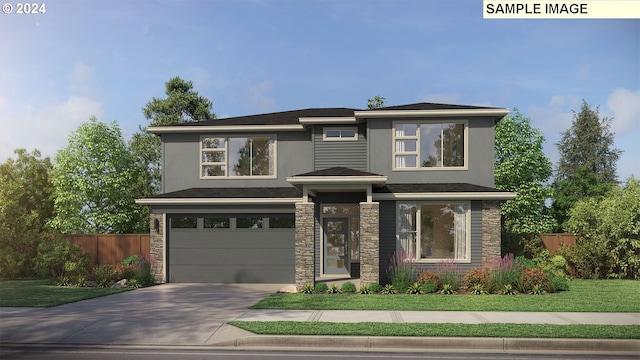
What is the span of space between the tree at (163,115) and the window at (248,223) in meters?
19.5

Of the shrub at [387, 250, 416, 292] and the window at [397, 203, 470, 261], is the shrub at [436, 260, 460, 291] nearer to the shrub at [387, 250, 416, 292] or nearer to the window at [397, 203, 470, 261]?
the window at [397, 203, 470, 261]

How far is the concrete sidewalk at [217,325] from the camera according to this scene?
9.61 metres

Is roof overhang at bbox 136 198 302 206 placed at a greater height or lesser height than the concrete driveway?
greater

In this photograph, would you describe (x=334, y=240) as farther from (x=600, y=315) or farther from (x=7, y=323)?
(x=7, y=323)

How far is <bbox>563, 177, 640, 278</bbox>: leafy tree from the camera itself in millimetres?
22547

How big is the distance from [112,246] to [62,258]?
3827mm

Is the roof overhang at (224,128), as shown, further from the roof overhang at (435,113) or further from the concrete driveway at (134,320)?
the concrete driveway at (134,320)

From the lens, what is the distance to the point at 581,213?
78.3ft

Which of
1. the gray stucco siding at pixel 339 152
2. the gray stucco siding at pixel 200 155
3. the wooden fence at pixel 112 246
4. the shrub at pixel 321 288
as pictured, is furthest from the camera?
the wooden fence at pixel 112 246

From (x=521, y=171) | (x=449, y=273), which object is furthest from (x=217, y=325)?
(x=521, y=171)

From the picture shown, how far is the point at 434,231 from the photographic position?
734 inches

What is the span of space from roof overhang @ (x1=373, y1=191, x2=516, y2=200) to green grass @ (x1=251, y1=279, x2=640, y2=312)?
11.8 feet

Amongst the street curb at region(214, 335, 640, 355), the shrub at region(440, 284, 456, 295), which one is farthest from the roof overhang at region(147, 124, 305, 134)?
the street curb at region(214, 335, 640, 355)

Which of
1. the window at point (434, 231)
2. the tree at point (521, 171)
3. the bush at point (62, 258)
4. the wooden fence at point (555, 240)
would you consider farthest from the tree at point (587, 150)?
the bush at point (62, 258)
